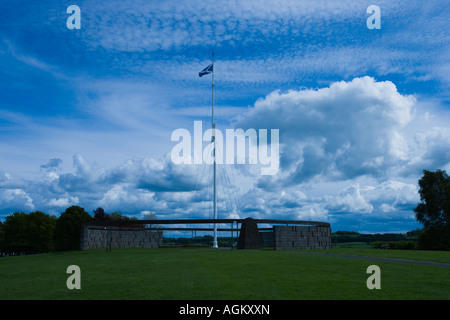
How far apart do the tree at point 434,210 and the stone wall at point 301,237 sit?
15315mm

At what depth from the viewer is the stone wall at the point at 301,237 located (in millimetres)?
42112

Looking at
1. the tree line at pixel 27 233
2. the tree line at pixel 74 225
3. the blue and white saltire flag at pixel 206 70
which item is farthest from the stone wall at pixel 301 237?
the tree line at pixel 27 233

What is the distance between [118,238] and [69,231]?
22.6ft

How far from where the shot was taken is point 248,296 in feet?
41.1

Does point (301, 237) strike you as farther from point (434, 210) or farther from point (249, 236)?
point (434, 210)

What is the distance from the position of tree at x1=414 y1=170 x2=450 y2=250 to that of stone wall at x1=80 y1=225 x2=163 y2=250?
38.8 metres

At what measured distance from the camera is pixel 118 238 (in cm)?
5356

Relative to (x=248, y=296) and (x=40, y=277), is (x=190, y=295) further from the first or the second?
(x=40, y=277)

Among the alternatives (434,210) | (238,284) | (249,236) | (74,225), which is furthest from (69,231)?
(434,210)

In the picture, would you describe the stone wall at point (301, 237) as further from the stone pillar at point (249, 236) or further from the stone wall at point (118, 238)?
the stone wall at point (118, 238)

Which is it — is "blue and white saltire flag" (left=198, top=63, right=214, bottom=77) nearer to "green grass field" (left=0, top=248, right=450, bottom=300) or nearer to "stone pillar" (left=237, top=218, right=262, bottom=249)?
"stone pillar" (left=237, top=218, right=262, bottom=249)

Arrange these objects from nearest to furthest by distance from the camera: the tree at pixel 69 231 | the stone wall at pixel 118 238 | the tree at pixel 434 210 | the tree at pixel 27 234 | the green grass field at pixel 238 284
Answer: the green grass field at pixel 238 284, the stone wall at pixel 118 238, the tree at pixel 69 231, the tree at pixel 434 210, the tree at pixel 27 234

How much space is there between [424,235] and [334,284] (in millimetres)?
46440
